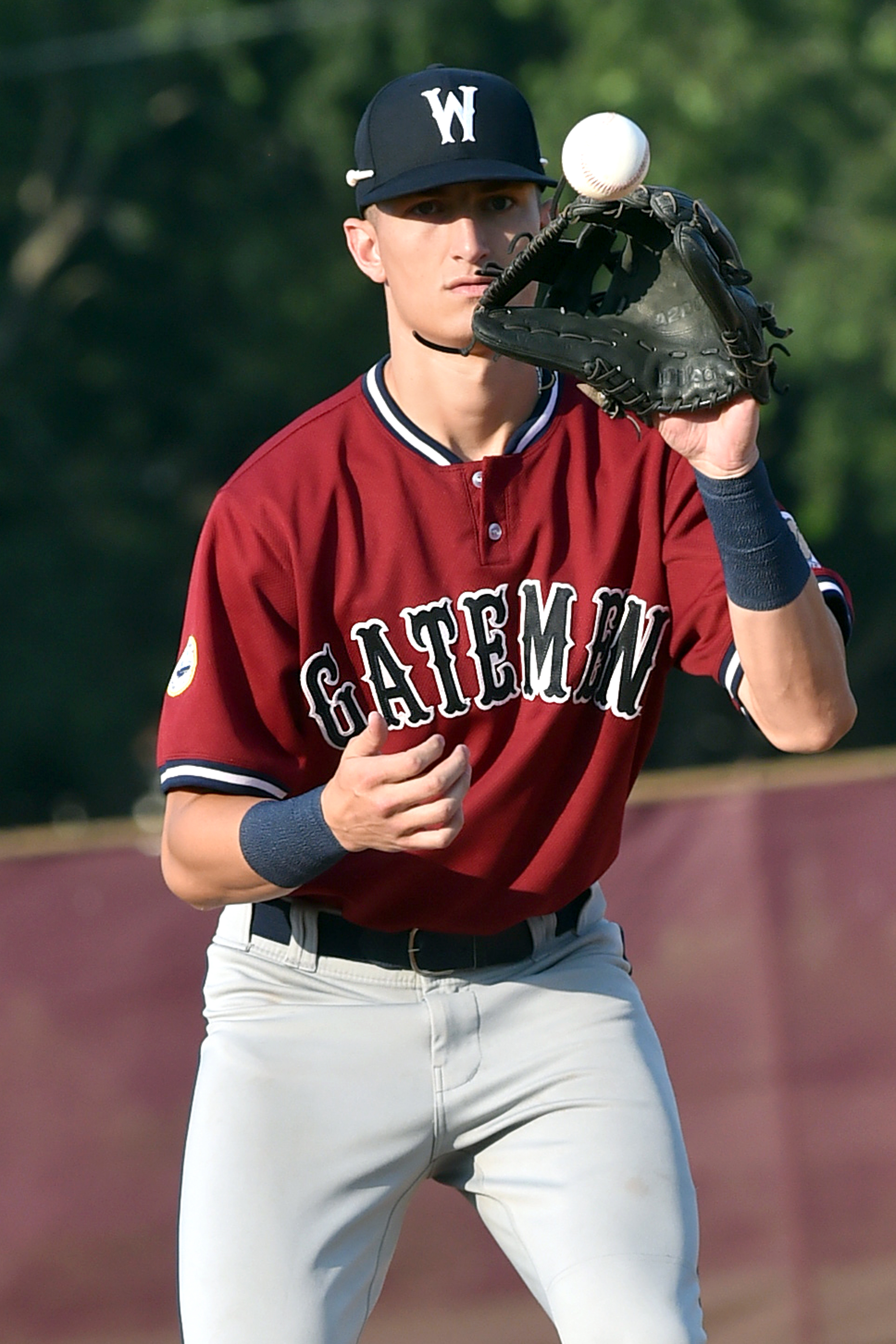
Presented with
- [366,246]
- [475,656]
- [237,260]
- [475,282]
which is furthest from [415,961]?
[237,260]

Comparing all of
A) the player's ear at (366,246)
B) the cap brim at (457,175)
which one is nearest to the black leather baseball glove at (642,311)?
the cap brim at (457,175)

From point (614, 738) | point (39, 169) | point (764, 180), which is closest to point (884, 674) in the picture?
point (764, 180)

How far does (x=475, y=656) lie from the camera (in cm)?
344

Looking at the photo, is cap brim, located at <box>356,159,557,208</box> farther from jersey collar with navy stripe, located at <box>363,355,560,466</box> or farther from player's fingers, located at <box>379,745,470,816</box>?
player's fingers, located at <box>379,745,470,816</box>

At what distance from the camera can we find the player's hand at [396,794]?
284 cm

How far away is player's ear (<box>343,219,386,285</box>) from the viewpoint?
371 centimetres

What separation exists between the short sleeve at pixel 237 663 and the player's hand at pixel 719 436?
72 cm

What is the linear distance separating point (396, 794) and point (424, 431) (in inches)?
37.2

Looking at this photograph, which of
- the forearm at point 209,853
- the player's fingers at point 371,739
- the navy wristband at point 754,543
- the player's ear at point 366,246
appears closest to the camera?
the player's fingers at point 371,739

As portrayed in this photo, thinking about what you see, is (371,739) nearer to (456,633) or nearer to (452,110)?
(456,633)

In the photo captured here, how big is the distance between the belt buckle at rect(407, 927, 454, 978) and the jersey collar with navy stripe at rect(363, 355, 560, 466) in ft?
2.78

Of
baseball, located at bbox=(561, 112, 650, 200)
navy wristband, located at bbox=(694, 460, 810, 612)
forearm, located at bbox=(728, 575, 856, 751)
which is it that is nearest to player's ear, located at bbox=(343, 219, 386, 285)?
baseball, located at bbox=(561, 112, 650, 200)

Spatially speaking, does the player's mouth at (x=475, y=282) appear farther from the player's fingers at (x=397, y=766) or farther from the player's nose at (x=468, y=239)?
the player's fingers at (x=397, y=766)

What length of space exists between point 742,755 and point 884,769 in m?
10.4
